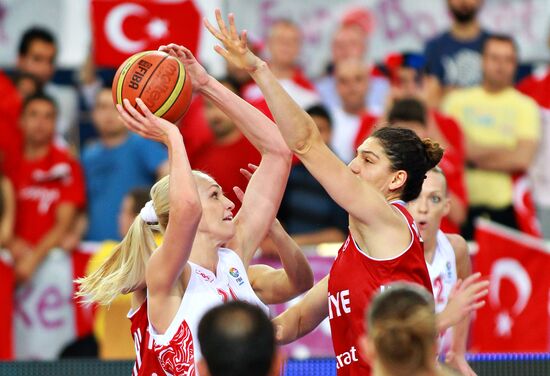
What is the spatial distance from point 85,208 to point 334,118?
2.38m

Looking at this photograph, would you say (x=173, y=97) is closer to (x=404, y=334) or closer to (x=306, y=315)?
(x=306, y=315)

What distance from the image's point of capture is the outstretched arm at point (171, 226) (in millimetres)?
5367

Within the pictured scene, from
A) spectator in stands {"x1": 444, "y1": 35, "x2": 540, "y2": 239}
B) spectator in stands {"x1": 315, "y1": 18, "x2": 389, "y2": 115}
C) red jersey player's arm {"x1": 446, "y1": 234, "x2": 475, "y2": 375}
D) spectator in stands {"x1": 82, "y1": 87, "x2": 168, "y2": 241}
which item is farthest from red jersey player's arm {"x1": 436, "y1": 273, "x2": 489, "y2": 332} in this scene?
spectator in stands {"x1": 315, "y1": 18, "x2": 389, "y2": 115}

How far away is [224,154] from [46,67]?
2450mm

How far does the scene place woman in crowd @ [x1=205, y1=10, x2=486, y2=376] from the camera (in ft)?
18.0

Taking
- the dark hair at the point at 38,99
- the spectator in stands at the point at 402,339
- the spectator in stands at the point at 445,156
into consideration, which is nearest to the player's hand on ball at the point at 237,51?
the spectator in stands at the point at 402,339

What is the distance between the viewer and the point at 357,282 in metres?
5.68

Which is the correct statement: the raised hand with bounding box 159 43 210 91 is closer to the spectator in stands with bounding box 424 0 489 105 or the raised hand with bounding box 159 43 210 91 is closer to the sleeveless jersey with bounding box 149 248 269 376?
the sleeveless jersey with bounding box 149 248 269 376

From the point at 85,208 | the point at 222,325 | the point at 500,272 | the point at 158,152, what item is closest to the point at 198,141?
the point at 158,152

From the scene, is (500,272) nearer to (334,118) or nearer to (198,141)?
(334,118)

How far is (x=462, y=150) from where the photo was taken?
1034 cm

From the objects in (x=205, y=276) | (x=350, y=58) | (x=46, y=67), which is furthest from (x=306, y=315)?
(x=46, y=67)

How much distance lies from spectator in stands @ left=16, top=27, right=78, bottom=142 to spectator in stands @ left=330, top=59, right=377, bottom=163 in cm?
265

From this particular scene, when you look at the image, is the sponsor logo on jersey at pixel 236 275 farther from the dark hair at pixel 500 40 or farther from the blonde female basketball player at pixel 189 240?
the dark hair at pixel 500 40
